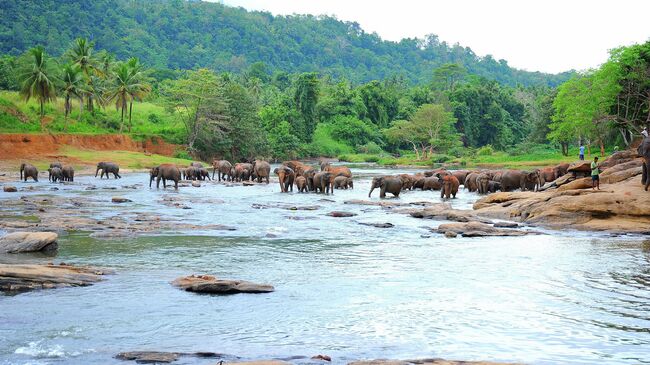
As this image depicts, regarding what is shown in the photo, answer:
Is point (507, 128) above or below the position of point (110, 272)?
above

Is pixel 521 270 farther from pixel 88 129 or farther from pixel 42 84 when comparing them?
pixel 88 129

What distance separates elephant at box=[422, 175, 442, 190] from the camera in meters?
45.3

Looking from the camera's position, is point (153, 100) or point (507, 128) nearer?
point (153, 100)

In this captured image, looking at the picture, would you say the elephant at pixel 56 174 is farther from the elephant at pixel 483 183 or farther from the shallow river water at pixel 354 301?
the shallow river water at pixel 354 301

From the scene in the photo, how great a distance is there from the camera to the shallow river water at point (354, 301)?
1019cm

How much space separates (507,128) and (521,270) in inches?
4438

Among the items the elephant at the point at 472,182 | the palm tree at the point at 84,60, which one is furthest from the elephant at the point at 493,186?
the palm tree at the point at 84,60

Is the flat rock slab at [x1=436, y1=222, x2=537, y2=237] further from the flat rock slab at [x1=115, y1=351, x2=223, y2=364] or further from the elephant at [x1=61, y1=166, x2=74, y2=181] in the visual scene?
the elephant at [x1=61, y1=166, x2=74, y2=181]

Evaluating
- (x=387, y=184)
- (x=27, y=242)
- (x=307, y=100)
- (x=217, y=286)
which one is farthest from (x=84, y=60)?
(x=217, y=286)

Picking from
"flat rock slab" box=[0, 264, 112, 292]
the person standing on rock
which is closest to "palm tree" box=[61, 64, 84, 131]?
the person standing on rock

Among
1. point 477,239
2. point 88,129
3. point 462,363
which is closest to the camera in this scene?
point 462,363

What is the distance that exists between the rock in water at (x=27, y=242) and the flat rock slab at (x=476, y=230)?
11544 mm

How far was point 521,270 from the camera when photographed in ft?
53.4

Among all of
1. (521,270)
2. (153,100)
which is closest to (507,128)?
(153,100)
